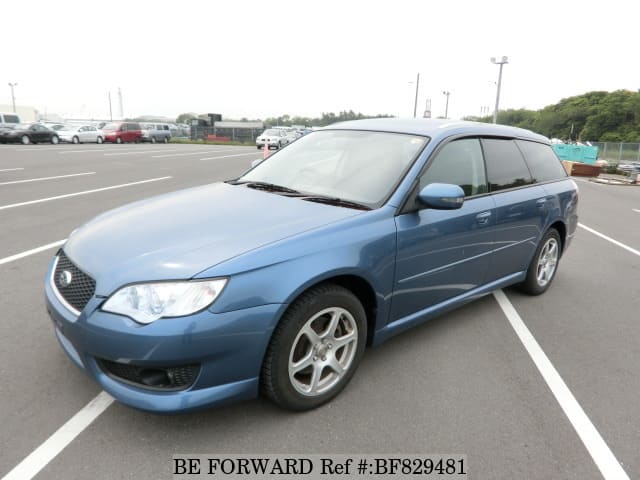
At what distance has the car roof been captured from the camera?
3701 millimetres

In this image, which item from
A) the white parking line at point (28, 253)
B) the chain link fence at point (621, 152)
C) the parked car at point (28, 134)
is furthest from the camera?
the chain link fence at point (621, 152)

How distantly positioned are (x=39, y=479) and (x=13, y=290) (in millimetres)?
2736

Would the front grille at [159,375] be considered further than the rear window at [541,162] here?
No

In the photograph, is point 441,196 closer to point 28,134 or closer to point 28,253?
point 28,253

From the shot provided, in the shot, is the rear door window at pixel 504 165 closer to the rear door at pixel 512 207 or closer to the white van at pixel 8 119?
the rear door at pixel 512 207

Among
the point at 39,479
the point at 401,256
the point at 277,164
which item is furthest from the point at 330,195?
the point at 39,479

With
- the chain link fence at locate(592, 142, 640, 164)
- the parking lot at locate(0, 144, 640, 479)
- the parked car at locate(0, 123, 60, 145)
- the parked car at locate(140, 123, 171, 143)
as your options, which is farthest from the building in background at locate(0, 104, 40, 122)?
the parking lot at locate(0, 144, 640, 479)

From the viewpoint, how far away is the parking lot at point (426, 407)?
2484 millimetres

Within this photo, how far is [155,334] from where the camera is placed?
224 cm

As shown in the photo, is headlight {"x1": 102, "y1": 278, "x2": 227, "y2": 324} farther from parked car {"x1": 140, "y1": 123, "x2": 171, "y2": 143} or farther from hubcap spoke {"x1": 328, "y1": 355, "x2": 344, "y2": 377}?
parked car {"x1": 140, "y1": 123, "x2": 171, "y2": 143}

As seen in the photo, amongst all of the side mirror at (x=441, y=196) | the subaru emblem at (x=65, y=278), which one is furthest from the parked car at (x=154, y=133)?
the side mirror at (x=441, y=196)

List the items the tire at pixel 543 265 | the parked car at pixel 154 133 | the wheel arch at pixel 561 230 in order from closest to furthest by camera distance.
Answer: the tire at pixel 543 265 < the wheel arch at pixel 561 230 < the parked car at pixel 154 133

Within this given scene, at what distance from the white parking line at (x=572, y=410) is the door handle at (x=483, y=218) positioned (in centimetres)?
103

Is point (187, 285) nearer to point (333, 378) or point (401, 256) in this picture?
Answer: point (333, 378)
